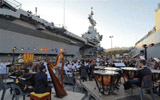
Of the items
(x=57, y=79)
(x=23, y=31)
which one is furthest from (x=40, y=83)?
(x=23, y=31)

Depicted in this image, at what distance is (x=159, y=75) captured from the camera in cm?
528

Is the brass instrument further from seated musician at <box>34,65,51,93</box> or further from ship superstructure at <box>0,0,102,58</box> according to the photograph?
ship superstructure at <box>0,0,102,58</box>

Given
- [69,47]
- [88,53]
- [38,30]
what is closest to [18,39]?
[38,30]

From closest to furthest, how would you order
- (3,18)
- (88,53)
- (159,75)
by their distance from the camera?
(159,75) < (3,18) < (88,53)

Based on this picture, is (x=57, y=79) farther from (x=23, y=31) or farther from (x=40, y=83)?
(x=23, y=31)

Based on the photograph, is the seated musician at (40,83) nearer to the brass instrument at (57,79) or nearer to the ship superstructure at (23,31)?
the brass instrument at (57,79)

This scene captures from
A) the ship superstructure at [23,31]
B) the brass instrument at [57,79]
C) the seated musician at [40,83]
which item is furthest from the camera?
the ship superstructure at [23,31]

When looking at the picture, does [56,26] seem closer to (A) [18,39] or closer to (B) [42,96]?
(A) [18,39]

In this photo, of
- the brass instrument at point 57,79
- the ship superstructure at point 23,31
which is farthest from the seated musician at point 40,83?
the ship superstructure at point 23,31

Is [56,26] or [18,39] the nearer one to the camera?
[18,39]

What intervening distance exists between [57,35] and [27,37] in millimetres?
8617

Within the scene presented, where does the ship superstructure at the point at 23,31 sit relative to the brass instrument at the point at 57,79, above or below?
above

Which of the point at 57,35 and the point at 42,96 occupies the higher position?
the point at 57,35

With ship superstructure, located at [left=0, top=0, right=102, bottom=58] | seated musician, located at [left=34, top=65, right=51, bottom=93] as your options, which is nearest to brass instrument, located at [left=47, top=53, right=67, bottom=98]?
seated musician, located at [left=34, top=65, right=51, bottom=93]
